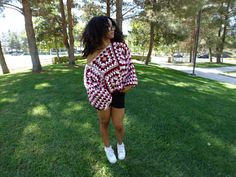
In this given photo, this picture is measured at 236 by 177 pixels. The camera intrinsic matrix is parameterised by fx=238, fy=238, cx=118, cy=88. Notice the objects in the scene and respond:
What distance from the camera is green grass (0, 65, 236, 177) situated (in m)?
2.53

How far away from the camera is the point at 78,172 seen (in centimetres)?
246

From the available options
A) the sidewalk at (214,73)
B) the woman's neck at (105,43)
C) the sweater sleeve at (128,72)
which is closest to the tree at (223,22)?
the sidewalk at (214,73)

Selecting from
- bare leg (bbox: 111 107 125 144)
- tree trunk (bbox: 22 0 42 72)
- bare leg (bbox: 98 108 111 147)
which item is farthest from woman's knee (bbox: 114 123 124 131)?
tree trunk (bbox: 22 0 42 72)

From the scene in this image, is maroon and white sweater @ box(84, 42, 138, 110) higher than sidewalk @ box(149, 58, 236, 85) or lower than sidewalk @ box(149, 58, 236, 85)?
higher

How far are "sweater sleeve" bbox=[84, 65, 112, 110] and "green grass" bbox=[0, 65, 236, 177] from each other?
2.59 ft

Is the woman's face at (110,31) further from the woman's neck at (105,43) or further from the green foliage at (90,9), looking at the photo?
the green foliage at (90,9)

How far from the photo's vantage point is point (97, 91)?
2.15m

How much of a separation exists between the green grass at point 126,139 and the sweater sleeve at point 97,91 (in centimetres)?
79

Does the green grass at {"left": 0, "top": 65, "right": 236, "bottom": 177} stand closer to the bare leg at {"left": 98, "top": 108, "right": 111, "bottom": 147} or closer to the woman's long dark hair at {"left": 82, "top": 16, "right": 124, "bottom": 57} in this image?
the bare leg at {"left": 98, "top": 108, "right": 111, "bottom": 147}

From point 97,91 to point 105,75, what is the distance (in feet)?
0.54

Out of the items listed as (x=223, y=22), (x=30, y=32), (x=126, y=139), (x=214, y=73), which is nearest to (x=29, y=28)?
(x=30, y=32)

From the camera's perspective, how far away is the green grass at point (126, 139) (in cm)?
253

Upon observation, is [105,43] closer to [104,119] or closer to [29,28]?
[104,119]

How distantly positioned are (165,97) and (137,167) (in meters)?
2.67
